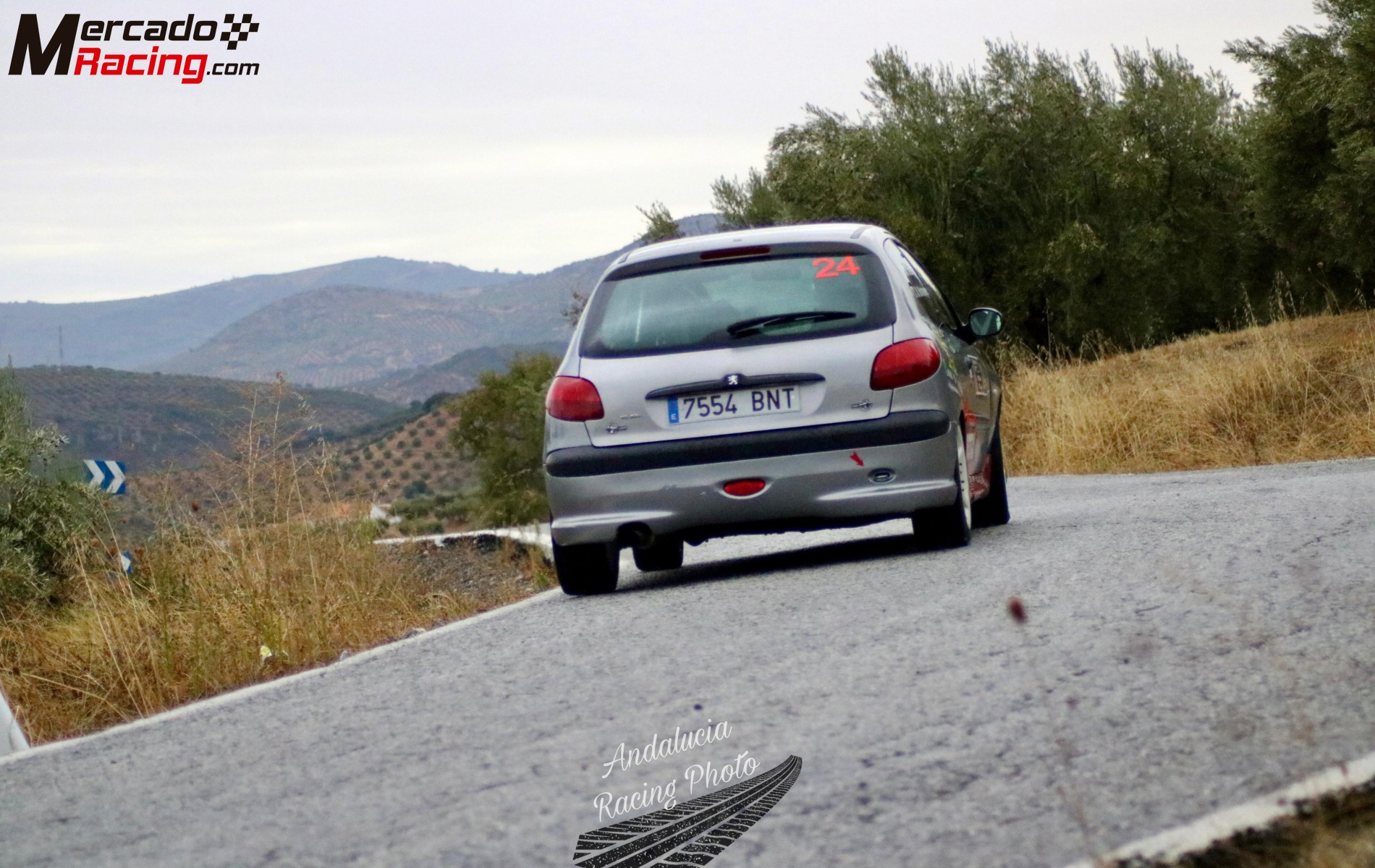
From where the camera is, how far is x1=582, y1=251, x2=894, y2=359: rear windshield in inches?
309

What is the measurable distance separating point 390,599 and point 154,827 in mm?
5425

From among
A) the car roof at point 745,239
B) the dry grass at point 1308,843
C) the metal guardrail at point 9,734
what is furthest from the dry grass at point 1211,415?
the dry grass at point 1308,843

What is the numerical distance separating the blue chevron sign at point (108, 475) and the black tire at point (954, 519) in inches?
770

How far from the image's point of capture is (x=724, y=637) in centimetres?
612

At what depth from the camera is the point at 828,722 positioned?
14.9ft

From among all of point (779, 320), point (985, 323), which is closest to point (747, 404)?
point (779, 320)

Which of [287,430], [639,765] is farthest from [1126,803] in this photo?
[287,430]

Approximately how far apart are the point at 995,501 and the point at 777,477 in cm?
263

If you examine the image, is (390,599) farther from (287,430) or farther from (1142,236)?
(1142,236)

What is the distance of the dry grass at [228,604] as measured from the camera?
8.04 meters

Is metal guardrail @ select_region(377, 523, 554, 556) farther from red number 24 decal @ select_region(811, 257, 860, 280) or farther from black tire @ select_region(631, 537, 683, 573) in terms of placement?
red number 24 decal @ select_region(811, 257, 860, 280)

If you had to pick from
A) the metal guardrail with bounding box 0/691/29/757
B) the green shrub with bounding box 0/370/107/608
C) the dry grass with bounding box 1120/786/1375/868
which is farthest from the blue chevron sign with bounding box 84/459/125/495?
the dry grass with bounding box 1120/786/1375/868

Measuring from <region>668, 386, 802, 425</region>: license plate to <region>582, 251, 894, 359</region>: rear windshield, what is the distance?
9.9 inches

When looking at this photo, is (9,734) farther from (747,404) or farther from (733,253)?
(733,253)
